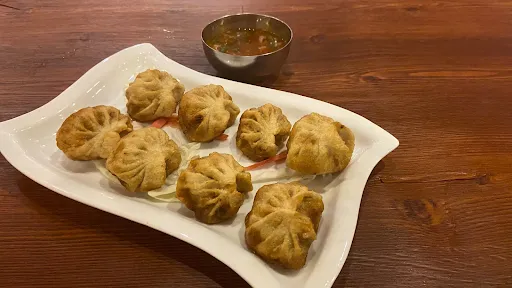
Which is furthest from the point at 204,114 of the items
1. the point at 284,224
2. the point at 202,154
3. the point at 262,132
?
the point at 284,224

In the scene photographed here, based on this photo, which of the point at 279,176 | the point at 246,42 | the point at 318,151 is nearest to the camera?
the point at 318,151

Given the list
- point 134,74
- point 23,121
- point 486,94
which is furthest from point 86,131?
point 486,94

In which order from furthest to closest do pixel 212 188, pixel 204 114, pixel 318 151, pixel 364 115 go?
1. pixel 364 115
2. pixel 204 114
3. pixel 318 151
4. pixel 212 188

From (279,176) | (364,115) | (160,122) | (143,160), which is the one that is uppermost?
(143,160)

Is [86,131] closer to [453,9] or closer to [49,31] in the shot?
[49,31]

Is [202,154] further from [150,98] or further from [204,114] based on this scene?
[150,98]

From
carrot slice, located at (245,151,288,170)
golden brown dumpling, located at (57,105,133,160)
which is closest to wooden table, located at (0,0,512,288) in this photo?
golden brown dumpling, located at (57,105,133,160)

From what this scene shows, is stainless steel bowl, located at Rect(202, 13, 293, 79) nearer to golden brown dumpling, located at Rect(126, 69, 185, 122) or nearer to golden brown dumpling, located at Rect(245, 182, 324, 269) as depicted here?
golden brown dumpling, located at Rect(126, 69, 185, 122)
